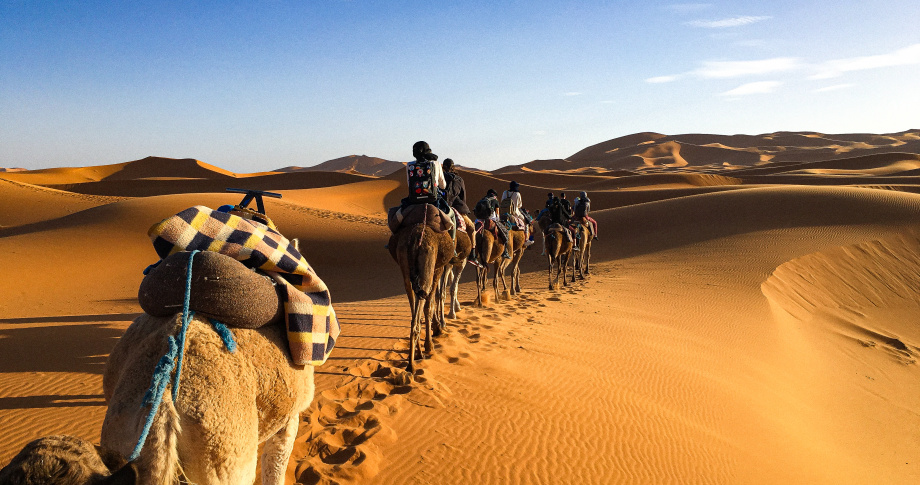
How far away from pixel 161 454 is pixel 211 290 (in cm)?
76

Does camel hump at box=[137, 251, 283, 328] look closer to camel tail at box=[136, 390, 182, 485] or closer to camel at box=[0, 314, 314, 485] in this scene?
camel at box=[0, 314, 314, 485]

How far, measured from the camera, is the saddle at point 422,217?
6902 mm

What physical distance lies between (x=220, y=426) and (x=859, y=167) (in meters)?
72.1

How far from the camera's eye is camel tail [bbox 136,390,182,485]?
67.2 inches

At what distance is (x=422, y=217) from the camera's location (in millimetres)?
6898

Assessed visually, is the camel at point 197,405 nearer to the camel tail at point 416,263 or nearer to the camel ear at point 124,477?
the camel ear at point 124,477

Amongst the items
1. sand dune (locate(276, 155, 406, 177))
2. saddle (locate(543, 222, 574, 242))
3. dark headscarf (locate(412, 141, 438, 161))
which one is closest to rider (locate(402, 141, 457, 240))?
dark headscarf (locate(412, 141, 438, 161))

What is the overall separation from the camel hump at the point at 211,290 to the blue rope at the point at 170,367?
5 centimetres

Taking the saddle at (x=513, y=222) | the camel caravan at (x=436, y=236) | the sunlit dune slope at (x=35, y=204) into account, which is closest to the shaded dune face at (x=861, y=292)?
the saddle at (x=513, y=222)

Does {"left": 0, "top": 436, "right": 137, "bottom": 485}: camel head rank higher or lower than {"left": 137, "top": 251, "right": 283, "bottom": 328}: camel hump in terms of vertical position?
lower

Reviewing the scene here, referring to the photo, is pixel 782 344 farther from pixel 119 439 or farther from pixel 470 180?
pixel 470 180

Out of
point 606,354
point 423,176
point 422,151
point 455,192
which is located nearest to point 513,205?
point 455,192

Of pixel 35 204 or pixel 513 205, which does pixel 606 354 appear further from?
pixel 35 204

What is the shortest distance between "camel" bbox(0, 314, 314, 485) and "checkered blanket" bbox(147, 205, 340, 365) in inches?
6.2
